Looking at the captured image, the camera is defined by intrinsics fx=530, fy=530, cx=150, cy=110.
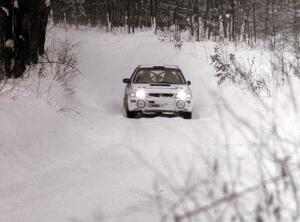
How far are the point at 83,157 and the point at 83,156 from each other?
72 mm

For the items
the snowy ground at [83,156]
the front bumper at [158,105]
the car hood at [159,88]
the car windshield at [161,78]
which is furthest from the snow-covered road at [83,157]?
the car windshield at [161,78]

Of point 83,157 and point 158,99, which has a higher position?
point 83,157

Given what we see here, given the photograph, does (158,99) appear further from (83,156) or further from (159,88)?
(83,156)

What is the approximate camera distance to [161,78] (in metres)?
14.7

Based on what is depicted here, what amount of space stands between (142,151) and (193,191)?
2.82 m

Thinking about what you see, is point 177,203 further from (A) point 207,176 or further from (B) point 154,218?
(A) point 207,176

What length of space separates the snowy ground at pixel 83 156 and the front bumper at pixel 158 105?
1.99 ft

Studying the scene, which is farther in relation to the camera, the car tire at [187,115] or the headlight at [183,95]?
the car tire at [187,115]

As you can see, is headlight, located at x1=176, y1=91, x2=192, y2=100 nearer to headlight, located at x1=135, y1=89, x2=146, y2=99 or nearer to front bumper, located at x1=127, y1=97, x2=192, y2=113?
front bumper, located at x1=127, y1=97, x2=192, y2=113

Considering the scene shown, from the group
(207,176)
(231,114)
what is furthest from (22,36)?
(207,176)

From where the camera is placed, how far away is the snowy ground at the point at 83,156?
226 inches

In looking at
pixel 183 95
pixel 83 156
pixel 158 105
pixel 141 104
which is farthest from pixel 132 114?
pixel 83 156

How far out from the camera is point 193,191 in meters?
6.27

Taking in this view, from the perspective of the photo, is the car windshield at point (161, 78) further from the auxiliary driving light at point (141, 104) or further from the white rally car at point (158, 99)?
the auxiliary driving light at point (141, 104)
